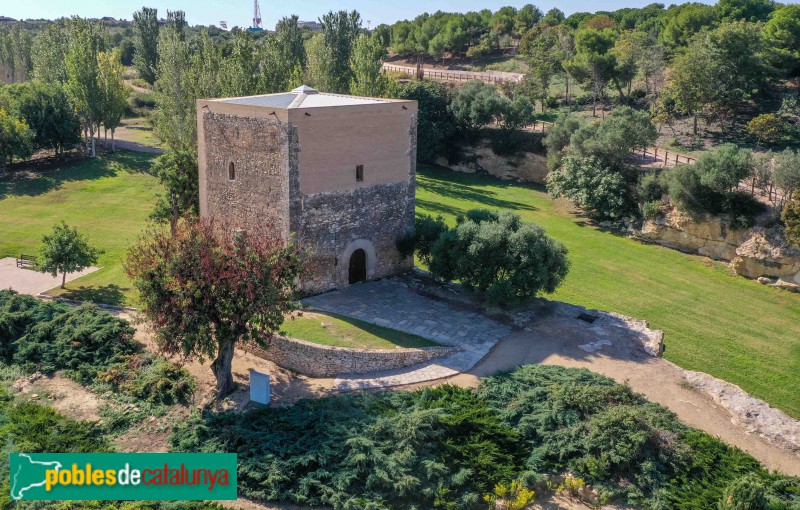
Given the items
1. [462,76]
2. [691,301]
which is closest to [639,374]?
[691,301]

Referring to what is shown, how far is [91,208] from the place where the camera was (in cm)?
3525

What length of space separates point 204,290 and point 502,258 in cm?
935

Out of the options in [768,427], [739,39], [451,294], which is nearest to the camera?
[768,427]

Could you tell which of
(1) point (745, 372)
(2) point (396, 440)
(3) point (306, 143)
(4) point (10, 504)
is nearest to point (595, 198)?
(1) point (745, 372)

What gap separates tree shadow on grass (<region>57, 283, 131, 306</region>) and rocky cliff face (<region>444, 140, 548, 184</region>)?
1069 inches

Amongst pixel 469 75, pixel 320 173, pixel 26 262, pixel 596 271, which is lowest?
pixel 596 271

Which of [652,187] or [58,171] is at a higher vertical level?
[652,187]

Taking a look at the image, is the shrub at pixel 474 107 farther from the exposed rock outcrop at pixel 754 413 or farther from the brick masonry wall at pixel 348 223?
the exposed rock outcrop at pixel 754 413

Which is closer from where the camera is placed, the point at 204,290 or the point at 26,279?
the point at 204,290

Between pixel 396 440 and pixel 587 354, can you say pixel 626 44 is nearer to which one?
pixel 587 354

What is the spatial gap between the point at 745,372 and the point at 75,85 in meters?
41.2

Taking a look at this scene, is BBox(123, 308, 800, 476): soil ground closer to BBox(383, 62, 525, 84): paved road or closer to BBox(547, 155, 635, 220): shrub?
BBox(547, 155, 635, 220): shrub

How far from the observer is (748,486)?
12891 millimetres

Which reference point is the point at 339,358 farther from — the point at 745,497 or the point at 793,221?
the point at 793,221
